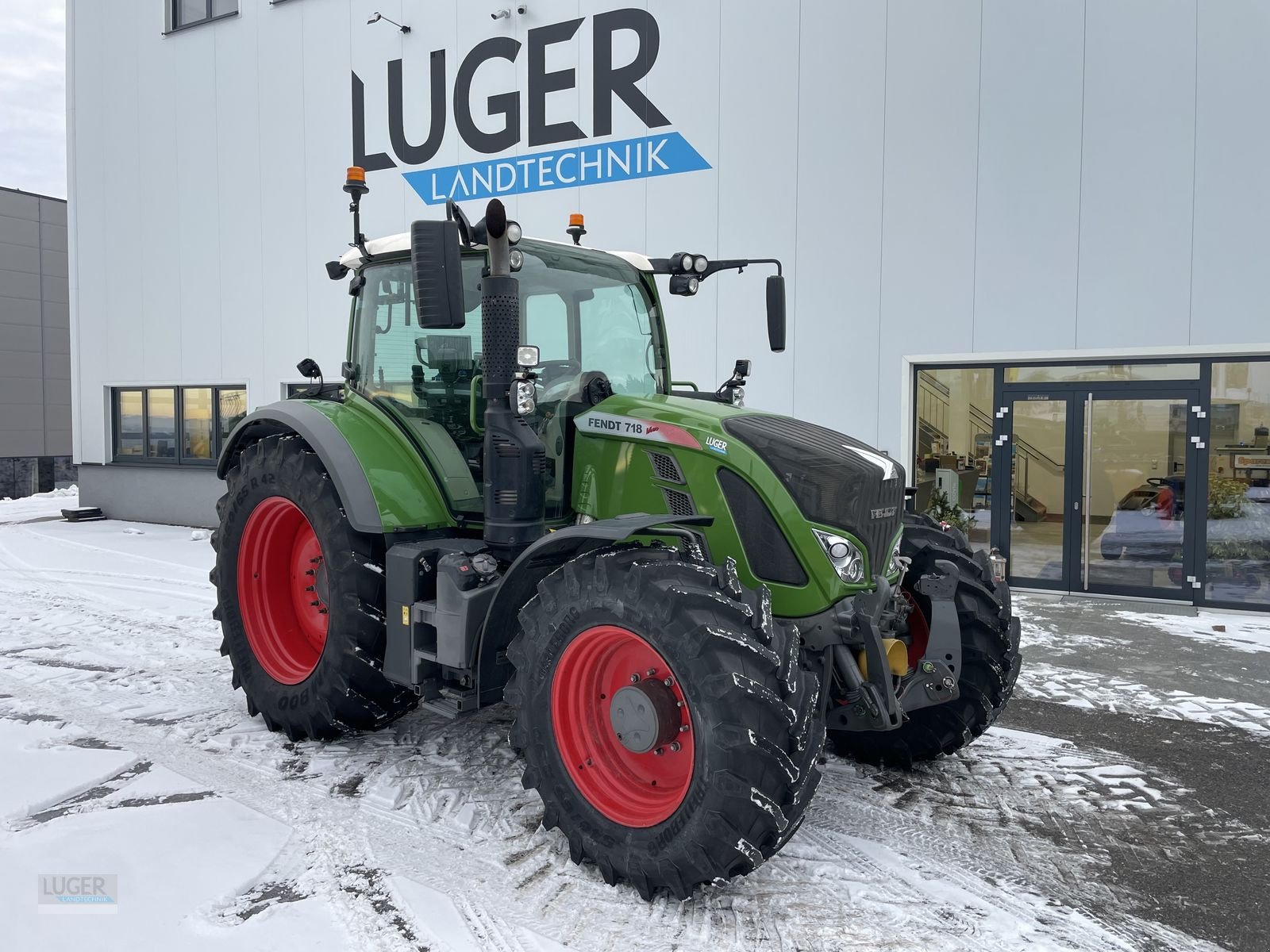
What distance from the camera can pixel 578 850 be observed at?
3.17 meters

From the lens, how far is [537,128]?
1059 cm

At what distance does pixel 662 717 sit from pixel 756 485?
915 millimetres

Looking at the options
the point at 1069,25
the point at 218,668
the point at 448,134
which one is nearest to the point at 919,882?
the point at 218,668

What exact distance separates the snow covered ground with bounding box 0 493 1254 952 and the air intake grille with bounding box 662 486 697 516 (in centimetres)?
131

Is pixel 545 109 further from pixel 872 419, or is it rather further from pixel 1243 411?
pixel 1243 411

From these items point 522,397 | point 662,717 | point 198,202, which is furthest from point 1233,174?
point 198,202

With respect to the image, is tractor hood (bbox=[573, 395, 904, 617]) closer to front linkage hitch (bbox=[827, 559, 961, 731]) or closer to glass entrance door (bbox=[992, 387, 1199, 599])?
front linkage hitch (bbox=[827, 559, 961, 731])

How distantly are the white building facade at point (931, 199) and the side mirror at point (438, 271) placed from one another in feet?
21.6

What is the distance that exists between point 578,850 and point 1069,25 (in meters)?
8.48

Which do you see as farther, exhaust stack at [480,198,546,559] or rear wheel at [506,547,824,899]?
exhaust stack at [480,198,546,559]

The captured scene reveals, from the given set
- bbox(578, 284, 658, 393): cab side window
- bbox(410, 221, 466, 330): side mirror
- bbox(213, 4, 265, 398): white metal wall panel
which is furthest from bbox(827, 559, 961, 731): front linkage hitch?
bbox(213, 4, 265, 398): white metal wall panel

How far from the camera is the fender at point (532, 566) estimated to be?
3.28 m

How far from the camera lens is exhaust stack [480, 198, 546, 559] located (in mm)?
3709

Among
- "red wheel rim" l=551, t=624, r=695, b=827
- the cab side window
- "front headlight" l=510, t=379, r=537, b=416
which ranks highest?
the cab side window
